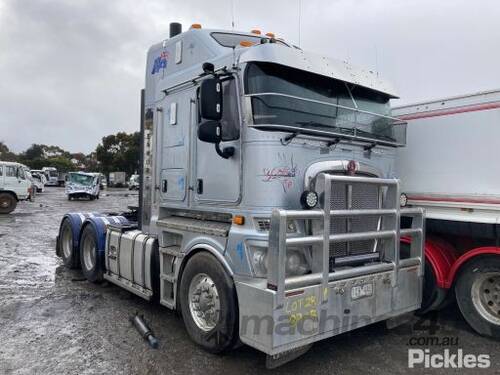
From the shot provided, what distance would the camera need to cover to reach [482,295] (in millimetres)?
5113

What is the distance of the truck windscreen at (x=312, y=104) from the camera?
13.4 ft

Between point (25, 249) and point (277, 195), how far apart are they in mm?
9396

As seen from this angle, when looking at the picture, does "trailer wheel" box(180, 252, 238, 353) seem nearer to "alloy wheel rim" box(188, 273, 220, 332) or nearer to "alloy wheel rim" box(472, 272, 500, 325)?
"alloy wheel rim" box(188, 273, 220, 332)

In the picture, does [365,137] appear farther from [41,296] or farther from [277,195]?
[41,296]

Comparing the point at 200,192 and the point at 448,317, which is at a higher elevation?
the point at 200,192

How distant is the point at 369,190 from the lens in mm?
4684

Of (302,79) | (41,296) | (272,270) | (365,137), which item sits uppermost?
(302,79)

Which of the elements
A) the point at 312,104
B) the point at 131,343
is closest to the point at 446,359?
the point at 312,104

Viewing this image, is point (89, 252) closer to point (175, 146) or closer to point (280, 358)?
point (175, 146)

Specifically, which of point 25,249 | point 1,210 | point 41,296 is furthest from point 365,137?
point 1,210

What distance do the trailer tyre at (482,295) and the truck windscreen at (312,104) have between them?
1727mm

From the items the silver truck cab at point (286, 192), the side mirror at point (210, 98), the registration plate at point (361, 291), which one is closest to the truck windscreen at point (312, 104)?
the silver truck cab at point (286, 192)

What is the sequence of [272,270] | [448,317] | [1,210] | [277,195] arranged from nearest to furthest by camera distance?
[272,270] → [277,195] → [448,317] → [1,210]

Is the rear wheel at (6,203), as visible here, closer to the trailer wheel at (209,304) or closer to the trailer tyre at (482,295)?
the trailer wheel at (209,304)
